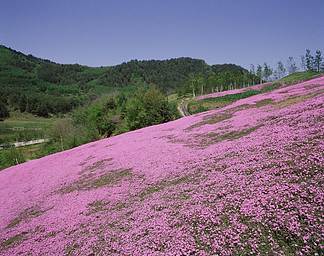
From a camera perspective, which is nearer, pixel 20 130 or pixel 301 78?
pixel 301 78

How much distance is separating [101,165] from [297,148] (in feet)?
40.4

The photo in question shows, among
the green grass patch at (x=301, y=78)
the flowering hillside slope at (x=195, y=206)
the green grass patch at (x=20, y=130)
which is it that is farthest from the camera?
the green grass patch at (x=20, y=130)

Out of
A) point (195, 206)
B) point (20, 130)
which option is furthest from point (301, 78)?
point (20, 130)

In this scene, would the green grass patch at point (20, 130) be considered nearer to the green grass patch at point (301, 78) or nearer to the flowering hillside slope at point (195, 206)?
the flowering hillside slope at point (195, 206)

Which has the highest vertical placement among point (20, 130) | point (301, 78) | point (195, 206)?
point (301, 78)

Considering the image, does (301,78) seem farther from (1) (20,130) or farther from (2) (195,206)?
(1) (20,130)

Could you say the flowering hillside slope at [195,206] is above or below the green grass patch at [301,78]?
below

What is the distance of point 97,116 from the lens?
6462 cm

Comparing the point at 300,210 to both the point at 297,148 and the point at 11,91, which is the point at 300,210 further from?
the point at 11,91

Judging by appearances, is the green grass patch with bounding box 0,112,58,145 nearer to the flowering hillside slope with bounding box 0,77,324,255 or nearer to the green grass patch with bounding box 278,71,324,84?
the flowering hillside slope with bounding box 0,77,324,255

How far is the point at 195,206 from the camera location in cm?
580

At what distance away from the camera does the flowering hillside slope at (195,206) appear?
14.0 feet

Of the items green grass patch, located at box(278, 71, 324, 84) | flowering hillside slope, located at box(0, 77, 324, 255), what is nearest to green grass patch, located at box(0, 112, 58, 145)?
flowering hillside slope, located at box(0, 77, 324, 255)

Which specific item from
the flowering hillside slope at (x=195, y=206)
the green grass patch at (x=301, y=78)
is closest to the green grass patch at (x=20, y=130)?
the flowering hillside slope at (x=195, y=206)
